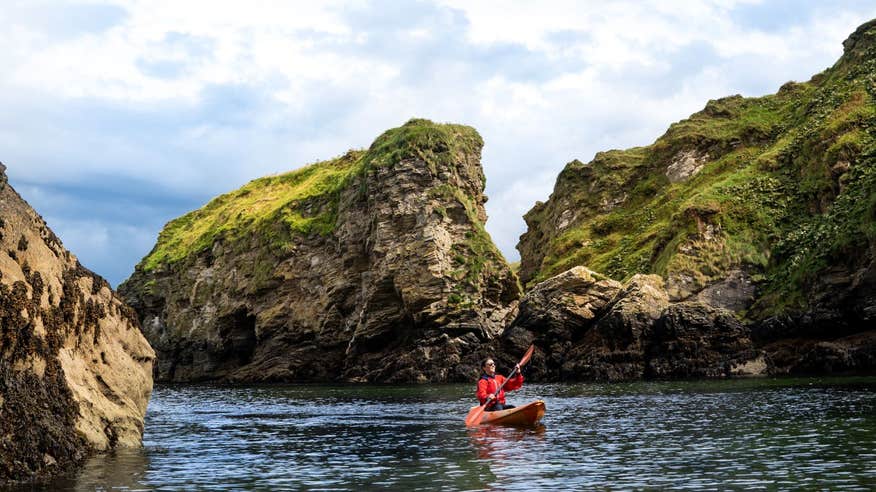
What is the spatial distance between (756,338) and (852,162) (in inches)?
991

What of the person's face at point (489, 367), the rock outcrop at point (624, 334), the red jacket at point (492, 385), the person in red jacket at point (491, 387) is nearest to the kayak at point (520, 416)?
the person in red jacket at point (491, 387)

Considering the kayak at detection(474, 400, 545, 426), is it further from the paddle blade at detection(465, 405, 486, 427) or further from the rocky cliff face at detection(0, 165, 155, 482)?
the rocky cliff face at detection(0, 165, 155, 482)

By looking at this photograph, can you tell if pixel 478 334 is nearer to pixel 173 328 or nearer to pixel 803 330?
pixel 803 330

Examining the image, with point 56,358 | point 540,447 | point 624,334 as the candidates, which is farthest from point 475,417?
point 624,334

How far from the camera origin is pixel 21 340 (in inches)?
821

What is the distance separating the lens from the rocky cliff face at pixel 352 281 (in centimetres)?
8406

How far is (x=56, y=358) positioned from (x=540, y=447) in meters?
13.5

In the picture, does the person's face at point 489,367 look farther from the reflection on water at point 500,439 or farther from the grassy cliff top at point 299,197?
the grassy cliff top at point 299,197

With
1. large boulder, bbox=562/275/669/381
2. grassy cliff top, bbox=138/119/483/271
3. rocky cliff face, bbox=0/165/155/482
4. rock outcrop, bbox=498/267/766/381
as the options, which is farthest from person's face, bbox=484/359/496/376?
grassy cliff top, bbox=138/119/483/271

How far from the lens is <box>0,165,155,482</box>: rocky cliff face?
20.0 m

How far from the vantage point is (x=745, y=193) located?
9169 centimetres

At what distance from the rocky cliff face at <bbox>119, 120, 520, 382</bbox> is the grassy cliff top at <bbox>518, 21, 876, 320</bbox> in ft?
62.6

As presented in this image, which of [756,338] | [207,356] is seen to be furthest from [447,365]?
[207,356]

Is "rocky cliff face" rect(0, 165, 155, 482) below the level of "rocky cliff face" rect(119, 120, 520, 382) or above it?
below
